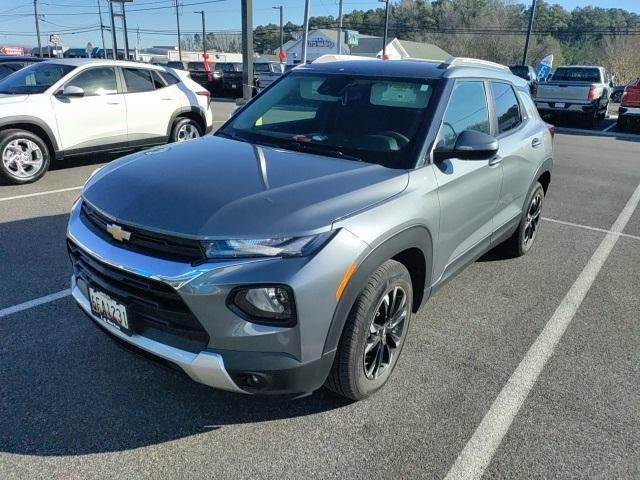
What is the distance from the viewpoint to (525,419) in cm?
283

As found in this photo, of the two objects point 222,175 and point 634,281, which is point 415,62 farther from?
point 634,281

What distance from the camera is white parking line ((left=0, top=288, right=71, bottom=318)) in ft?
12.2

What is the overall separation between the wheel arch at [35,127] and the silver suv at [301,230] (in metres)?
4.77

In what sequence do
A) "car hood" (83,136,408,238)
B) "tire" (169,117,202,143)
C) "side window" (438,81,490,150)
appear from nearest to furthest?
"car hood" (83,136,408,238) < "side window" (438,81,490,150) < "tire" (169,117,202,143)

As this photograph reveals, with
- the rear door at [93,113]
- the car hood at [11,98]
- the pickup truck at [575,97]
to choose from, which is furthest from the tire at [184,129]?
the pickup truck at [575,97]

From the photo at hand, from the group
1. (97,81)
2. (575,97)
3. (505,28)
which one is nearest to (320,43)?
(505,28)

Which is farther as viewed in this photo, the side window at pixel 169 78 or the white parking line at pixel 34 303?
the side window at pixel 169 78

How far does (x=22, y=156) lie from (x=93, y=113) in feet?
4.05

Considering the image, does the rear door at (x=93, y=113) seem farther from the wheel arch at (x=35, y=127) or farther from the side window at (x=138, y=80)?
the side window at (x=138, y=80)

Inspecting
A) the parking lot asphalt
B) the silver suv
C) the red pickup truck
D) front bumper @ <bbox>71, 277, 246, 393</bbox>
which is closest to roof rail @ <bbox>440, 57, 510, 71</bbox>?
the silver suv

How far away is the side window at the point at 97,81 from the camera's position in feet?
26.1

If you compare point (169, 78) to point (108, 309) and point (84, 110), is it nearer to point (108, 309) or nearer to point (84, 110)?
point (84, 110)

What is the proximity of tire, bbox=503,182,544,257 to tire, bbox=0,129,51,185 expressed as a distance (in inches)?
250

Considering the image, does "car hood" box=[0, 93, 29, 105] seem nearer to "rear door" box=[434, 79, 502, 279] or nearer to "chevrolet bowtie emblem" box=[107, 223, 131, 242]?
"chevrolet bowtie emblem" box=[107, 223, 131, 242]
